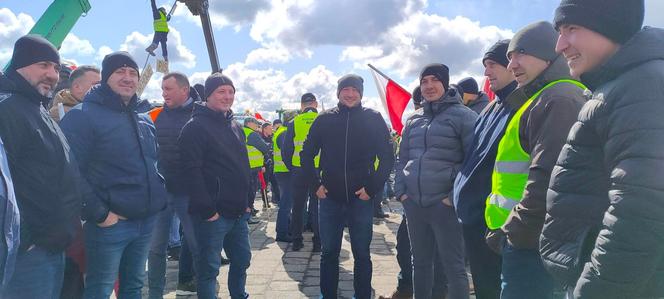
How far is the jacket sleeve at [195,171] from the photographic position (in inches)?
123

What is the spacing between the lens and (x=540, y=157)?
6.12 feet

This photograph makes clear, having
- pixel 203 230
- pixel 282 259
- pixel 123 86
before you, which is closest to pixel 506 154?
pixel 203 230

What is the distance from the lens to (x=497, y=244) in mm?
2129

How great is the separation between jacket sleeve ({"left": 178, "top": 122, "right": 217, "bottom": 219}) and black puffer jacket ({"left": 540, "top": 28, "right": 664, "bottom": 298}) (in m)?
2.38

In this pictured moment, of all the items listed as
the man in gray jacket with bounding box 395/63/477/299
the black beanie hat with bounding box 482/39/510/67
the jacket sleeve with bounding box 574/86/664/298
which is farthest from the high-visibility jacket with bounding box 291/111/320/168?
the jacket sleeve with bounding box 574/86/664/298

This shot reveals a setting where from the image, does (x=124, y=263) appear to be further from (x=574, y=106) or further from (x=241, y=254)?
(x=574, y=106)

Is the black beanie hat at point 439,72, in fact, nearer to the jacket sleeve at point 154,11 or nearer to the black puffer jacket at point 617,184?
the black puffer jacket at point 617,184

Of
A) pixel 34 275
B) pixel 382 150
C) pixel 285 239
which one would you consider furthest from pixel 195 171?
pixel 285 239

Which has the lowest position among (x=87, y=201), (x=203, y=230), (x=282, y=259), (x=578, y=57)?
(x=282, y=259)

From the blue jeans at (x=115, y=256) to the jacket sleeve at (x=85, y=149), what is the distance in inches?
5.8

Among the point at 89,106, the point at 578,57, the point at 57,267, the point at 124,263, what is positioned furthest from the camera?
the point at 124,263

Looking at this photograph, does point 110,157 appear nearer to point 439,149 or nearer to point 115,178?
point 115,178

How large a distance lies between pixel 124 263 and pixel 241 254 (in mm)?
916

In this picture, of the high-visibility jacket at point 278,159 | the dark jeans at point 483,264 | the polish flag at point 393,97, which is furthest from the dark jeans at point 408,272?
the polish flag at point 393,97
